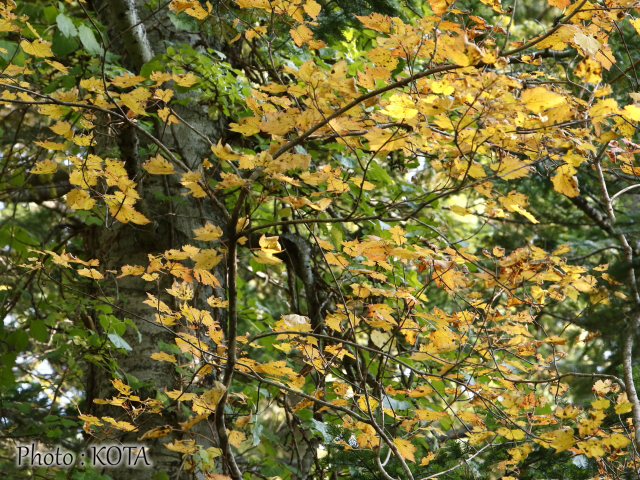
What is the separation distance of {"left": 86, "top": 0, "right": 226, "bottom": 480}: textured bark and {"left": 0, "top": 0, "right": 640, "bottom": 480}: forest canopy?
0.01 metres

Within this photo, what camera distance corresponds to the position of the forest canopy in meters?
1.46

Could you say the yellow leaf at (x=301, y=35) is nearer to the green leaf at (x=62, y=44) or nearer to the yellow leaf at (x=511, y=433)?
the green leaf at (x=62, y=44)

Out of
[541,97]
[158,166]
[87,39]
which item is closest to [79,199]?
[158,166]

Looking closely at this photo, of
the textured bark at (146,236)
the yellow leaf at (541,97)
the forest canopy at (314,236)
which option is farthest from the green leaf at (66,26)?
the yellow leaf at (541,97)

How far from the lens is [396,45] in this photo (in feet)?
5.20

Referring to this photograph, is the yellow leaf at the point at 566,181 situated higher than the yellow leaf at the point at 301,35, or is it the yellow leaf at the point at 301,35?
the yellow leaf at the point at 301,35

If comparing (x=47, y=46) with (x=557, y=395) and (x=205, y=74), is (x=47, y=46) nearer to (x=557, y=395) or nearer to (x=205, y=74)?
(x=205, y=74)

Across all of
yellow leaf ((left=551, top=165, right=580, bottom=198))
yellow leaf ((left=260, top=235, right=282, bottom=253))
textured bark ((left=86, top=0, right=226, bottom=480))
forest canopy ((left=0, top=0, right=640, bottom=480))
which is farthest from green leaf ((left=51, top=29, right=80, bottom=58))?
yellow leaf ((left=551, top=165, right=580, bottom=198))

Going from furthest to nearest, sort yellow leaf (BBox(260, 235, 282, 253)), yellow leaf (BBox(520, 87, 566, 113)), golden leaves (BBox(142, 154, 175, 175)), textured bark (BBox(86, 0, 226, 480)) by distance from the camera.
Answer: textured bark (BBox(86, 0, 226, 480)) → golden leaves (BBox(142, 154, 175, 175)) → yellow leaf (BBox(260, 235, 282, 253)) → yellow leaf (BBox(520, 87, 566, 113))

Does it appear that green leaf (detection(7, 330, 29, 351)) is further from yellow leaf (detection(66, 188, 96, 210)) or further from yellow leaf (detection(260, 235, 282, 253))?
yellow leaf (detection(260, 235, 282, 253))

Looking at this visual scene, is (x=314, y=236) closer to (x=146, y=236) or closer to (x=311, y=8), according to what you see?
(x=311, y=8)

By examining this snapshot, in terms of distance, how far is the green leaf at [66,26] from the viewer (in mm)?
2018

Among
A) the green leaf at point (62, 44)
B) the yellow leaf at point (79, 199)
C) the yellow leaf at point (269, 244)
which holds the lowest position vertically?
the yellow leaf at point (269, 244)

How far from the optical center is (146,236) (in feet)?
7.98
